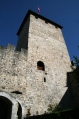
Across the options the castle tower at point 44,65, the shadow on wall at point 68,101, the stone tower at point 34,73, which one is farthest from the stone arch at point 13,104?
the shadow on wall at point 68,101

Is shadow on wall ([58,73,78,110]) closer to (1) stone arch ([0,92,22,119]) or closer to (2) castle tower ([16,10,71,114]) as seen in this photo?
(2) castle tower ([16,10,71,114])

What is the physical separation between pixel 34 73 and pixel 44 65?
171 cm

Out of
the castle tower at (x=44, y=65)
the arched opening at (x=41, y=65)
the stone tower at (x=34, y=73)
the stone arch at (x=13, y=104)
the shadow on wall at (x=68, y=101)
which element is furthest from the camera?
the arched opening at (x=41, y=65)

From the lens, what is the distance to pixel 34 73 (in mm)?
9750

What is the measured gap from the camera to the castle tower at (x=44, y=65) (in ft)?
28.7

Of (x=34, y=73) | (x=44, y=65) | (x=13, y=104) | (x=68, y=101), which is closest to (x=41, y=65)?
(x=44, y=65)

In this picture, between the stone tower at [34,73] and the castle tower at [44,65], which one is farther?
the castle tower at [44,65]

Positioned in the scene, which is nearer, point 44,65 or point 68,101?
point 68,101

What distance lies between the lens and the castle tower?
8.74 m

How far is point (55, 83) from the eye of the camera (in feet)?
34.0

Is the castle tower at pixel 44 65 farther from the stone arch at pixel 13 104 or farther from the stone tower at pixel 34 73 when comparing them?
the stone arch at pixel 13 104

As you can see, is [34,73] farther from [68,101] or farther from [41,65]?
[68,101]

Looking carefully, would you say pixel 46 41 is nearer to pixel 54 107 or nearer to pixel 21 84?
pixel 21 84

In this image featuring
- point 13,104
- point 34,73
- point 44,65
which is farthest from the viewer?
point 44,65
